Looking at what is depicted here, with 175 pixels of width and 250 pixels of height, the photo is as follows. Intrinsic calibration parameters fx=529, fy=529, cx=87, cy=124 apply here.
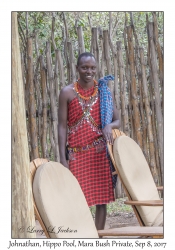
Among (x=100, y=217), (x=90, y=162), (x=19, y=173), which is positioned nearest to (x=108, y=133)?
(x=90, y=162)

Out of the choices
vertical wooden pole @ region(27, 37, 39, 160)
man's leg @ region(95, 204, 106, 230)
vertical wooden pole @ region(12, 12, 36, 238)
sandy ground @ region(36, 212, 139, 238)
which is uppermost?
vertical wooden pole @ region(27, 37, 39, 160)

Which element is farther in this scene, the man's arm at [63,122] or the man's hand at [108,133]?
the man's arm at [63,122]

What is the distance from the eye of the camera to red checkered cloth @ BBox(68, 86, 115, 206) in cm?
383

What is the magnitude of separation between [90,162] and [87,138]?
0.62 ft

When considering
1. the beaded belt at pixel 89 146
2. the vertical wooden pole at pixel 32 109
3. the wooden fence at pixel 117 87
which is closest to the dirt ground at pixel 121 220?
the wooden fence at pixel 117 87

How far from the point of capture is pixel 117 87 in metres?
5.56

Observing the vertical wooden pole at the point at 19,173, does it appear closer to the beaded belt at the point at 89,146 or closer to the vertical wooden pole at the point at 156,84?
the beaded belt at the point at 89,146

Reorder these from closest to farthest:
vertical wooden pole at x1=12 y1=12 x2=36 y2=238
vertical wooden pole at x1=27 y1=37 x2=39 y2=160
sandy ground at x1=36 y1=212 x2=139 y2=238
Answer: vertical wooden pole at x1=12 y1=12 x2=36 y2=238 → sandy ground at x1=36 y1=212 x2=139 y2=238 → vertical wooden pole at x1=27 y1=37 x2=39 y2=160

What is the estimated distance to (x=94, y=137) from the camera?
384cm

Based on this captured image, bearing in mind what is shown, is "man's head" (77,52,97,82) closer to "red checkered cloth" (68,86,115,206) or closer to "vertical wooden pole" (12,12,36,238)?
"red checkered cloth" (68,86,115,206)

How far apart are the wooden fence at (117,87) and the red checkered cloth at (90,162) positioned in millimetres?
1571

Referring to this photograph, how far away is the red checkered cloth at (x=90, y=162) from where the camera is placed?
383 centimetres

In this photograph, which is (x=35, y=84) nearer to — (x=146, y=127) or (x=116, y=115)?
(x=146, y=127)

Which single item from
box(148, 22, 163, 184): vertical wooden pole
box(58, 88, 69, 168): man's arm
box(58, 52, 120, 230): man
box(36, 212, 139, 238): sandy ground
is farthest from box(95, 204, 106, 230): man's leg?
box(148, 22, 163, 184): vertical wooden pole
